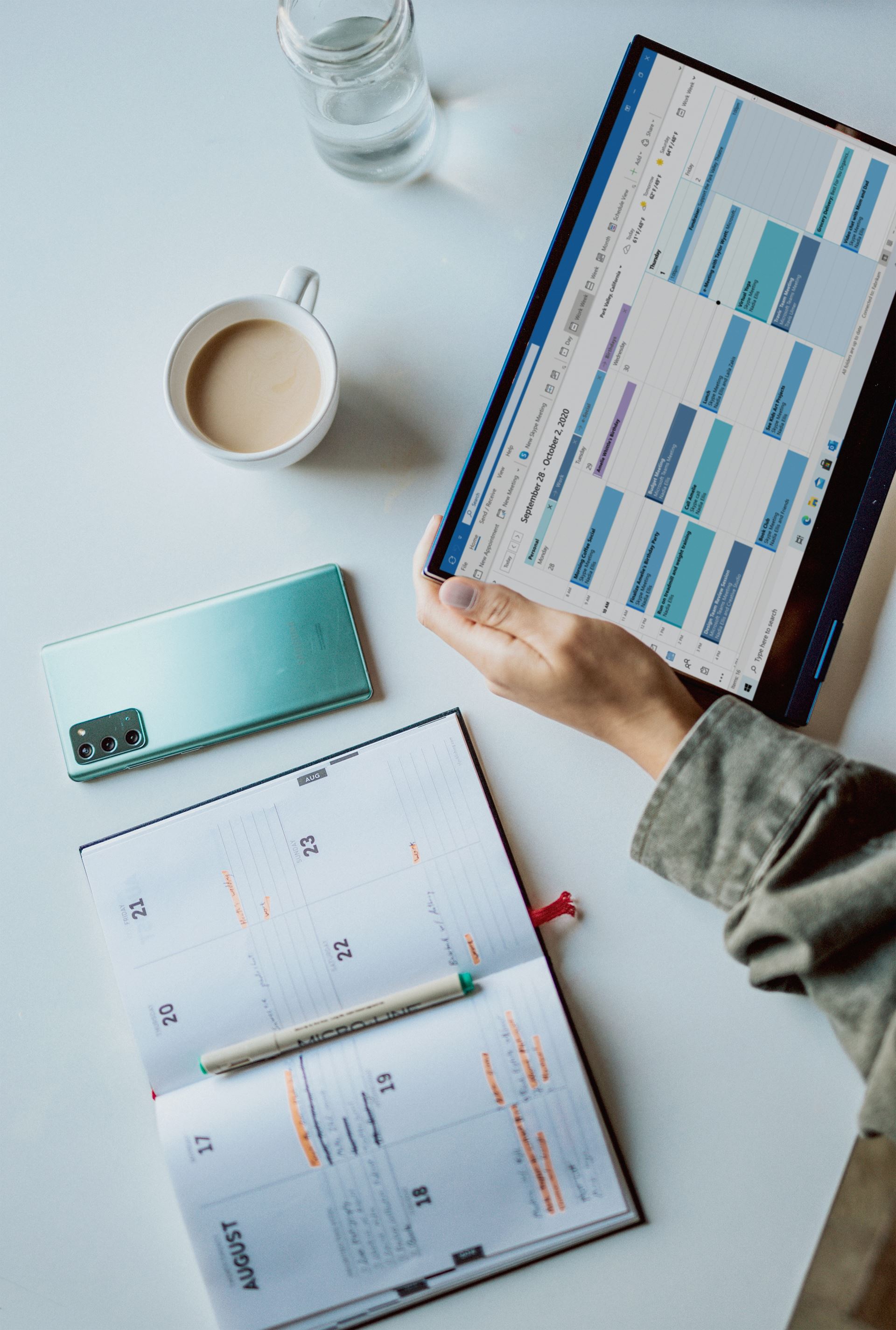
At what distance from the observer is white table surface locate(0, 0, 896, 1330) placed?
2.39 feet

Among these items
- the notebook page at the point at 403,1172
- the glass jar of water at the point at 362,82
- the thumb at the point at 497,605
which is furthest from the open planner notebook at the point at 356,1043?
the glass jar of water at the point at 362,82

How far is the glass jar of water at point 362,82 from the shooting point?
72 cm

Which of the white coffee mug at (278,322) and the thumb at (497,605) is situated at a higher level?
the white coffee mug at (278,322)

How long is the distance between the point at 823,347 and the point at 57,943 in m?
0.78

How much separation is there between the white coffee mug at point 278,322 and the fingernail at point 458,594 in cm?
17

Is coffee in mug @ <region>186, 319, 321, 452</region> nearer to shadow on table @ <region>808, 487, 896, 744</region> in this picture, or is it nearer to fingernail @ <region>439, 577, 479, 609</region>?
fingernail @ <region>439, 577, 479, 609</region>

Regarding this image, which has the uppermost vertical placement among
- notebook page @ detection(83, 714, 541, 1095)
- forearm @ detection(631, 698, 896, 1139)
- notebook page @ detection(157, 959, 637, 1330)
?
forearm @ detection(631, 698, 896, 1139)

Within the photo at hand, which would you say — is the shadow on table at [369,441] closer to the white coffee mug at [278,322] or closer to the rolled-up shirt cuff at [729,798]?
the white coffee mug at [278,322]

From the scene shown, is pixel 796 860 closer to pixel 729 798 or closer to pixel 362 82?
pixel 729 798

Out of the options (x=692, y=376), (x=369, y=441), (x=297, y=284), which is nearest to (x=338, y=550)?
(x=369, y=441)

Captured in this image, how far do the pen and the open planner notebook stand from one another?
0.01 m

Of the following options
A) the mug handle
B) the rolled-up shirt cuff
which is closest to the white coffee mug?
the mug handle

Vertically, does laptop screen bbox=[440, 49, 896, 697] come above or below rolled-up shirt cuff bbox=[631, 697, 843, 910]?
above

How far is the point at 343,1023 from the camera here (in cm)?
73
